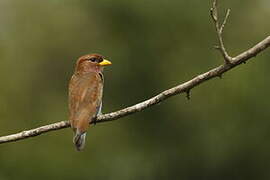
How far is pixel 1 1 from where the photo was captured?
29094mm

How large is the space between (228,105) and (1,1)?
6871mm

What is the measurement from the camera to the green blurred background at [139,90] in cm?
2500

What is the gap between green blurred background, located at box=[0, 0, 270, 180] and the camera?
2500 centimetres

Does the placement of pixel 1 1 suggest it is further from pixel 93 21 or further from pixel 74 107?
pixel 74 107

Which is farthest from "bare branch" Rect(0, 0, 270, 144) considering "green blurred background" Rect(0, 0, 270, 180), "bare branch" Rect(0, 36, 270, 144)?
"green blurred background" Rect(0, 0, 270, 180)

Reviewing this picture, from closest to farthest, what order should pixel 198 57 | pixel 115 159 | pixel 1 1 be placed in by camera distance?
pixel 115 159, pixel 198 57, pixel 1 1

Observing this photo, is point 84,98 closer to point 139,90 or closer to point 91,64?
point 91,64

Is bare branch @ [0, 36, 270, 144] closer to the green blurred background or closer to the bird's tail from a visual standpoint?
the bird's tail

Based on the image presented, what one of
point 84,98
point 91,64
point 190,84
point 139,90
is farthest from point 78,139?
point 139,90

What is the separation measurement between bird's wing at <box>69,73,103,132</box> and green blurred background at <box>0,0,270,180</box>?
13.8m

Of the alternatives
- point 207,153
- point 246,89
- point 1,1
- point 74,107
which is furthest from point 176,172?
point 74,107

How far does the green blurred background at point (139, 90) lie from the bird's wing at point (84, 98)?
13.8 m

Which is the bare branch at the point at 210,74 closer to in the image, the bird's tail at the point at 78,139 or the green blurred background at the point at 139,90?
the bird's tail at the point at 78,139

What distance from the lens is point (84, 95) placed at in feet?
31.8
